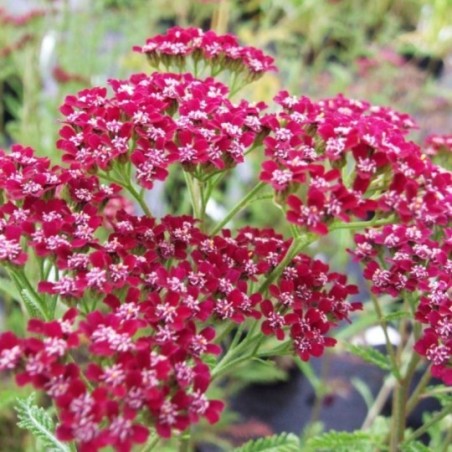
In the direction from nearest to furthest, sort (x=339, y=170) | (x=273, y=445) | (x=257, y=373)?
(x=339, y=170) → (x=273, y=445) → (x=257, y=373)

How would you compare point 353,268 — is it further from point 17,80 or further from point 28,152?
point 28,152

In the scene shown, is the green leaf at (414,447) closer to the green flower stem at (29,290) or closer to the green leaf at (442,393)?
the green leaf at (442,393)

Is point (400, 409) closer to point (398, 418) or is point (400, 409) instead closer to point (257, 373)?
point (398, 418)

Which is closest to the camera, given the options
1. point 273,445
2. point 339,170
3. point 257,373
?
point 339,170

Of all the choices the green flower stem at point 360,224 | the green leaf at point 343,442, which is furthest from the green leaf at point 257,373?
the green flower stem at point 360,224

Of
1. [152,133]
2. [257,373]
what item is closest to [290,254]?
[152,133]

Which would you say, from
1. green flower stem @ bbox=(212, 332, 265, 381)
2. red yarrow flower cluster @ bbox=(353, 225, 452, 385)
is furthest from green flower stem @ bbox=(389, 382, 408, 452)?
green flower stem @ bbox=(212, 332, 265, 381)
